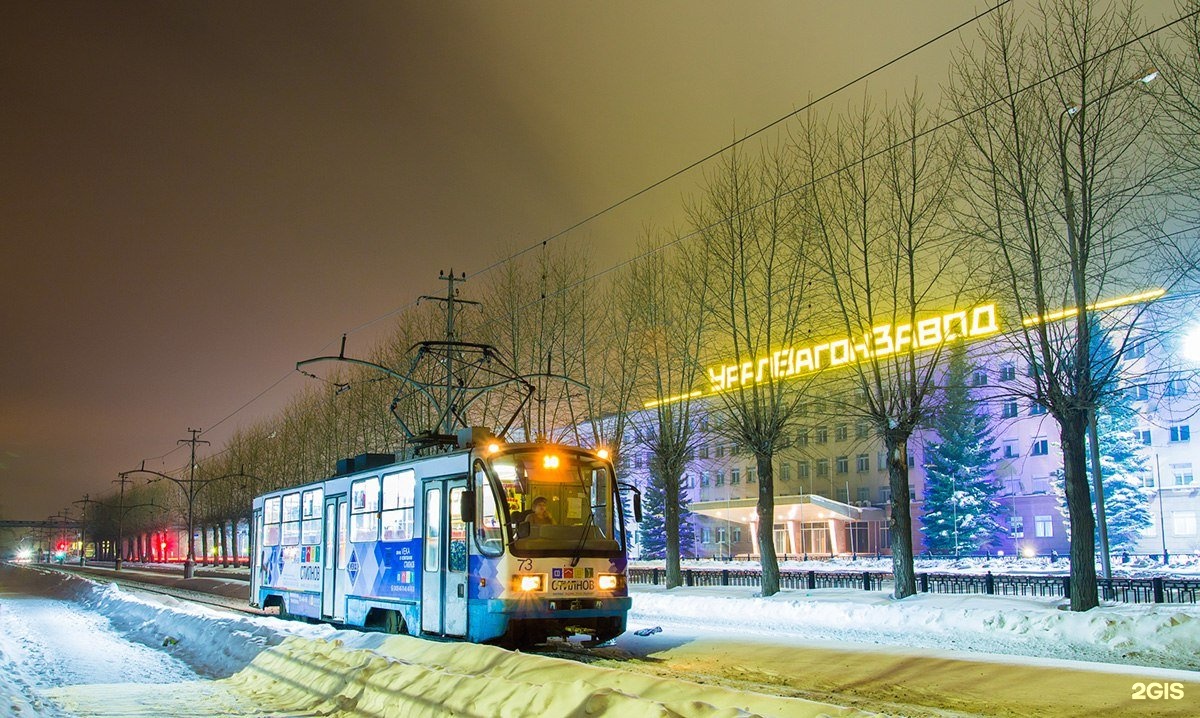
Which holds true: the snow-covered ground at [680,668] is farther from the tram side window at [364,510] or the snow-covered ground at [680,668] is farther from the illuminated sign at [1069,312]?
the illuminated sign at [1069,312]

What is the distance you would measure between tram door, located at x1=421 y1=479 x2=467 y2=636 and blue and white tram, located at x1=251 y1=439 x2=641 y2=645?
16 mm

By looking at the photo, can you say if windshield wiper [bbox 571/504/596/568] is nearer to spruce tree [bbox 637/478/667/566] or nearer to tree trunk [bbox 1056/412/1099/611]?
tree trunk [bbox 1056/412/1099/611]

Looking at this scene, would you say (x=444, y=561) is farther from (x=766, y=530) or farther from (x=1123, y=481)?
(x=1123, y=481)

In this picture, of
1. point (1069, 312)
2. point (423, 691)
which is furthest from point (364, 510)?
point (1069, 312)

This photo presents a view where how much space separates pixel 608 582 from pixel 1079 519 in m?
9.99

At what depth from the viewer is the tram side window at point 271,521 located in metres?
23.4

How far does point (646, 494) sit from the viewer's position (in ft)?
220

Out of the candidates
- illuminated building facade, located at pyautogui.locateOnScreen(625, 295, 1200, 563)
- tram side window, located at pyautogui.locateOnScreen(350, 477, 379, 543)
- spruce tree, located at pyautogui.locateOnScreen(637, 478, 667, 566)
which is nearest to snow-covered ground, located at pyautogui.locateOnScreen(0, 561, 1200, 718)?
tram side window, located at pyautogui.locateOnScreen(350, 477, 379, 543)

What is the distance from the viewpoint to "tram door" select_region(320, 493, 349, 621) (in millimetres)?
19031

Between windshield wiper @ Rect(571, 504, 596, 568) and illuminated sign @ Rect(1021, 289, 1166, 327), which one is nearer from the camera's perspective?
windshield wiper @ Rect(571, 504, 596, 568)

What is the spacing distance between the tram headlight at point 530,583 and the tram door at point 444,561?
0.98m

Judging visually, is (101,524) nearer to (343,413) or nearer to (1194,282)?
(343,413)

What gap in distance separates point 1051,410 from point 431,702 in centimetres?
1463

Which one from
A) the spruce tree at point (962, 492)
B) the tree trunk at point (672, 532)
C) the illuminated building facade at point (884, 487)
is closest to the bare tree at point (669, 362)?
the tree trunk at point (672, 532)
